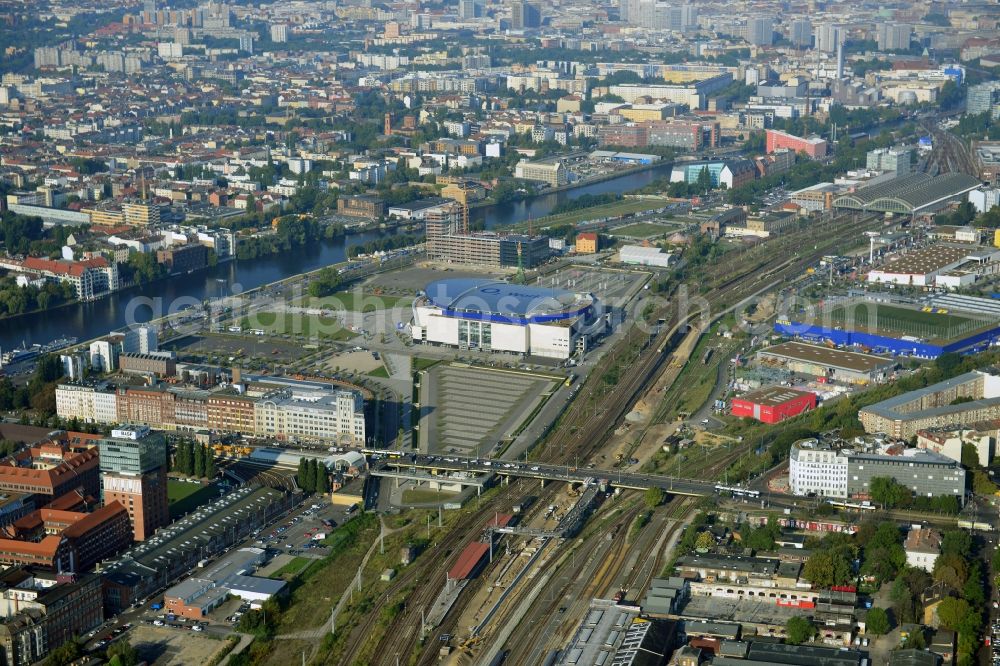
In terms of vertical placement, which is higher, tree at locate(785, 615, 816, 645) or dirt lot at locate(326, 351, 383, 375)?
dirt lot at locate(326, 351, 383, 375)

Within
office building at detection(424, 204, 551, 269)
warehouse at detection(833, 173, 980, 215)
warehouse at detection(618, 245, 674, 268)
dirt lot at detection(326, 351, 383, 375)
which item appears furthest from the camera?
warehouse at detection(833, 173, 980, 215)

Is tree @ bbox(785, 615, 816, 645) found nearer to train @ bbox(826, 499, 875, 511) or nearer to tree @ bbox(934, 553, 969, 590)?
tree @ bbox(934, 553, 969, 590)

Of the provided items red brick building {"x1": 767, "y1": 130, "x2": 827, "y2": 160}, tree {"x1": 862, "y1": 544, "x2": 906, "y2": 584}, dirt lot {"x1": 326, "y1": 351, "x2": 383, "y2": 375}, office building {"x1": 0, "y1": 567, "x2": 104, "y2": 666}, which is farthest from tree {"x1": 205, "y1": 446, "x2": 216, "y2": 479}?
red brick building {"x1": 767, "y1": 130, "x2": 827, "y2": 160}

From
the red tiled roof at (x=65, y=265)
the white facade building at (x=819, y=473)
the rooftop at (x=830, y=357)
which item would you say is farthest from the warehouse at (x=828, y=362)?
the red tiled roof at (x=65, y=265)

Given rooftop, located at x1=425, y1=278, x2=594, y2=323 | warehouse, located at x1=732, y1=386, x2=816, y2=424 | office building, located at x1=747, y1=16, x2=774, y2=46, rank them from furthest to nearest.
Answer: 1. office building, located at x1=747, y1=16, x2=774, y2=46
2. rooftop, located at x1=425, y1=278, x2=594, y2=323
3. warehouse, located at x1=732, y1=386, x2=816, y2=424

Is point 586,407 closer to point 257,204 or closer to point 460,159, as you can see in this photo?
point 257,204

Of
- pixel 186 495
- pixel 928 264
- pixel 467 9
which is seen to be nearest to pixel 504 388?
pixel 186 495

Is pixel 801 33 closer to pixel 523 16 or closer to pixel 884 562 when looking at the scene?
pixel 523 16
